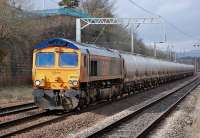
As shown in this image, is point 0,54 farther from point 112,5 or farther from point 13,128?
point 112,5

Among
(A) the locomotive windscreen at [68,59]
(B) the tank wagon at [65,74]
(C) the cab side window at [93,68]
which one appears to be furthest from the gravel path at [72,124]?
(A) the locomotive windscreen at [68,59]

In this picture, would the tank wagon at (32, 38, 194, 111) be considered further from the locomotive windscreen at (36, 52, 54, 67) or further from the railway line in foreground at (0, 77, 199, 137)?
the railway line in foreground at (0, 77, 199, 137)

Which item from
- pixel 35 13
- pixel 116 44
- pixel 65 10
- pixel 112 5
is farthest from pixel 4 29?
pixel 112 5

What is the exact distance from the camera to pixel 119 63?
27062 mm

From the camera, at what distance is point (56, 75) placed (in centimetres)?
1864

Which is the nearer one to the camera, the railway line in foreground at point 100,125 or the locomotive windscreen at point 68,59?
the railway line in foreground at point 100,125

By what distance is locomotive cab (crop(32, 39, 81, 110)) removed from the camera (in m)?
18.3

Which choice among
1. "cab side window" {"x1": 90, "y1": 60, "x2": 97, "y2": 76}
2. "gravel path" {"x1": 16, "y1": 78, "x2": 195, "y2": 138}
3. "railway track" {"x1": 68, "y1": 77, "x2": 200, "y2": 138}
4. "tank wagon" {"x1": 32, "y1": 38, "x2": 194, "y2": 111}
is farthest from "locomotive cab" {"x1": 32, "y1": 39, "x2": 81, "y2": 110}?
"railway track" {"x1": 68, "y1": 77, "x2": 200, "y2": 138}

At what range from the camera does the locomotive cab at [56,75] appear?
18312 millimetres

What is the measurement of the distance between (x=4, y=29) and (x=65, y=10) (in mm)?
18750

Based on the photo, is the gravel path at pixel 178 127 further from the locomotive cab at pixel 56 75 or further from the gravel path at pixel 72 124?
the locomotive cab at pixel 56 75

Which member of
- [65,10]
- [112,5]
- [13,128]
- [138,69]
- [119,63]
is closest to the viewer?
[13,128]

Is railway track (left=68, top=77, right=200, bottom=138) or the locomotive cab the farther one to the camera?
the locomotive cab

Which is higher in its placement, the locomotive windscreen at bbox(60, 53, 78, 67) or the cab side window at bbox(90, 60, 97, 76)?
the locomotive windscreen at bbox(60, 53, 78, 67)
